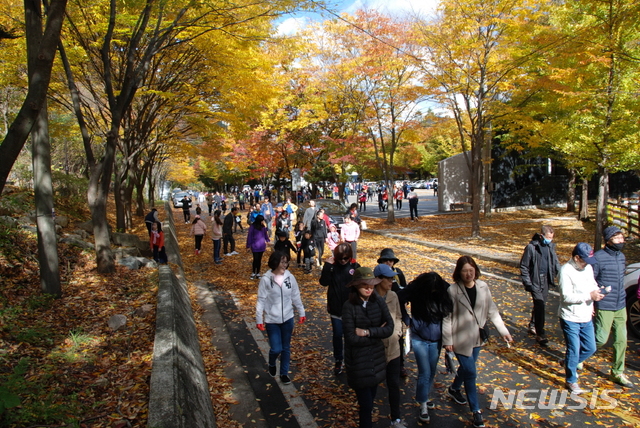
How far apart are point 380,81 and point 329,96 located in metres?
4.22

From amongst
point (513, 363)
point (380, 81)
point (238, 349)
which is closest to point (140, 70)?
point (238, 349)

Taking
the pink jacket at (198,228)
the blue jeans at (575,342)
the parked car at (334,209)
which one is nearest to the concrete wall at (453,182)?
the parked car at (334,209)

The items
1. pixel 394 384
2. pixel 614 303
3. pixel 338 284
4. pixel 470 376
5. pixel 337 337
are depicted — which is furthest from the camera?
pixel 337 337

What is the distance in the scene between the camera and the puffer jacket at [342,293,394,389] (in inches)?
146

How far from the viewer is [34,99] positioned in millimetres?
4438

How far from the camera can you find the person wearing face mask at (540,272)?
20.2 ft

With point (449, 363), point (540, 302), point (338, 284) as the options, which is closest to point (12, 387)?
point (338, 284)

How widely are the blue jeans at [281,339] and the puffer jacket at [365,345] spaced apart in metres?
1.58

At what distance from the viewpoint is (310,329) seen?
7.25 metres

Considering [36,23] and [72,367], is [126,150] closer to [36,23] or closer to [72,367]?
[36,23]

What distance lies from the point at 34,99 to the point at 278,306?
3.43 m

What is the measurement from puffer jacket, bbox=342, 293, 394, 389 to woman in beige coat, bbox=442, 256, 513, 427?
828 millimetres

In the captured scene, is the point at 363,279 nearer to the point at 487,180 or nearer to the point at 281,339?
the point at 281,339

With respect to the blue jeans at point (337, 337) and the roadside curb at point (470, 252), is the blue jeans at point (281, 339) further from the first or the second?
the roadside curb at point (470, 252)
